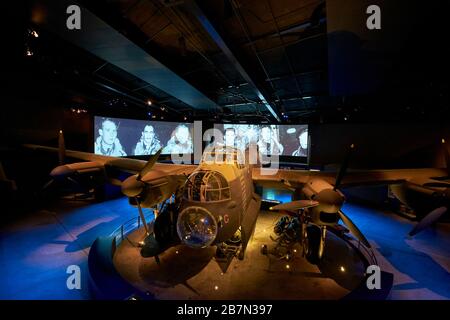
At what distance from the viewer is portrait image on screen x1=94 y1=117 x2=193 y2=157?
15.4 m

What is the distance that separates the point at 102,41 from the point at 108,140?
10.7 m

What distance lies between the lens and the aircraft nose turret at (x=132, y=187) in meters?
6.44

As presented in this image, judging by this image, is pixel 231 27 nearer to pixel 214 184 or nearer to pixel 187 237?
pixel 214 184

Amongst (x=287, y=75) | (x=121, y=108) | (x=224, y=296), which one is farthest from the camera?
(x=121, y=108)

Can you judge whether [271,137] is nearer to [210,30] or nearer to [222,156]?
[222,156]

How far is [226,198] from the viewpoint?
5.54m

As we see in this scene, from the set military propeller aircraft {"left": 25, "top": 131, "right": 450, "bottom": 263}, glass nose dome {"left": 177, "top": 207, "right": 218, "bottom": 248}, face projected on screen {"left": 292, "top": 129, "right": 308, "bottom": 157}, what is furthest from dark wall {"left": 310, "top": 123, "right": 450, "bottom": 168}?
glass nose dome {"left": 177, "top": 207, "right": 218, "bottom": 248}

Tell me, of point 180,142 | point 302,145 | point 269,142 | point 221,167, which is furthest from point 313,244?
point 180,142

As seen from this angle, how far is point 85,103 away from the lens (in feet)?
45.9

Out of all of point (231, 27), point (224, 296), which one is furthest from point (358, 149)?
point (224, 296)

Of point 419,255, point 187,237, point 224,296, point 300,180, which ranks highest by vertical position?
point 300,180

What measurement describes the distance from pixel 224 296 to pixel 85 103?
15455mm

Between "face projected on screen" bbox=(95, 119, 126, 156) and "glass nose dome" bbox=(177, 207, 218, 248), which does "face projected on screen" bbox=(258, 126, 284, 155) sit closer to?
"face projected on screen" bbox=(95, 119, 126, 156)

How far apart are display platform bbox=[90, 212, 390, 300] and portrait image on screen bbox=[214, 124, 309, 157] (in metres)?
13.4
